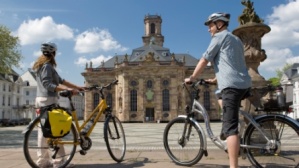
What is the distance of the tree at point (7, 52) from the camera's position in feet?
74.5

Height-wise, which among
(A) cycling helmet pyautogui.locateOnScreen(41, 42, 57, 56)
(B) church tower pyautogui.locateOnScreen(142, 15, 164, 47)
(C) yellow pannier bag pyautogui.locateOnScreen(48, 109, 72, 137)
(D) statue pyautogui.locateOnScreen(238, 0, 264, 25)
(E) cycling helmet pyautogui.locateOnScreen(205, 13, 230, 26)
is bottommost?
(C) yellow pannier bag pyautogui.locateOnScreen(48, 109, 72, 137)

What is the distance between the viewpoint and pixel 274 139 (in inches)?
158

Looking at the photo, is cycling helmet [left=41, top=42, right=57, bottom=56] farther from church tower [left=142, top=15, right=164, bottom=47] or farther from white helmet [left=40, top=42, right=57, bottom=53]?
church tower [left=142, top=15, right=164, bottom=47]

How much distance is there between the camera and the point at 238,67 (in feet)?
12.6

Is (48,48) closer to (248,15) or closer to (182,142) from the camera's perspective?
(182,142)

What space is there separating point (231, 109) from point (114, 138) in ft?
7.94

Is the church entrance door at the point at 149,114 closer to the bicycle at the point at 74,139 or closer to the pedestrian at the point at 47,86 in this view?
the bicycle at the point at 74,139

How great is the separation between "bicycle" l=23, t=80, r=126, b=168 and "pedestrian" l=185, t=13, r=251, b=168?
199 centimetres

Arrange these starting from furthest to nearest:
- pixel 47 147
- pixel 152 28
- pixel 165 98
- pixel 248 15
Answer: pixel 152 28 → pixel 165 98 → pixel 248 15 → pixel 47 147

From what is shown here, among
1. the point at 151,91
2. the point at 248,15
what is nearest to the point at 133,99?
the point at 151,91

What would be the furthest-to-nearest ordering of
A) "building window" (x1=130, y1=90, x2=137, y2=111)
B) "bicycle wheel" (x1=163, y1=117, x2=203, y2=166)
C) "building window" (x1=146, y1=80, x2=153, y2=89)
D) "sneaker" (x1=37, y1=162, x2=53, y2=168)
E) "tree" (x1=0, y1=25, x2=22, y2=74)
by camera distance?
"building window" (x1=130, y1=90, x2=137, y2=111) < "building window" (x1=146, y1=80, x2=153, y2=89) < "tree" (x1=0, y1=25, x2=22, y2=74) < "bicycle wheel" (x1=163, y1=117, x2=203, y2=166) < "sneaker" (x1=37, y1=162, x2=53, y2=168)

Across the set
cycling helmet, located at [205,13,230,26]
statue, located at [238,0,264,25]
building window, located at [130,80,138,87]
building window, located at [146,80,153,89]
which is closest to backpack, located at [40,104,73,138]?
cycling helmet, located at [205,13,230,26]

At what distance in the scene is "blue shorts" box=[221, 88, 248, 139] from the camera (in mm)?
3732

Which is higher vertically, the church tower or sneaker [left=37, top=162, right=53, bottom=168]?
the church tower
